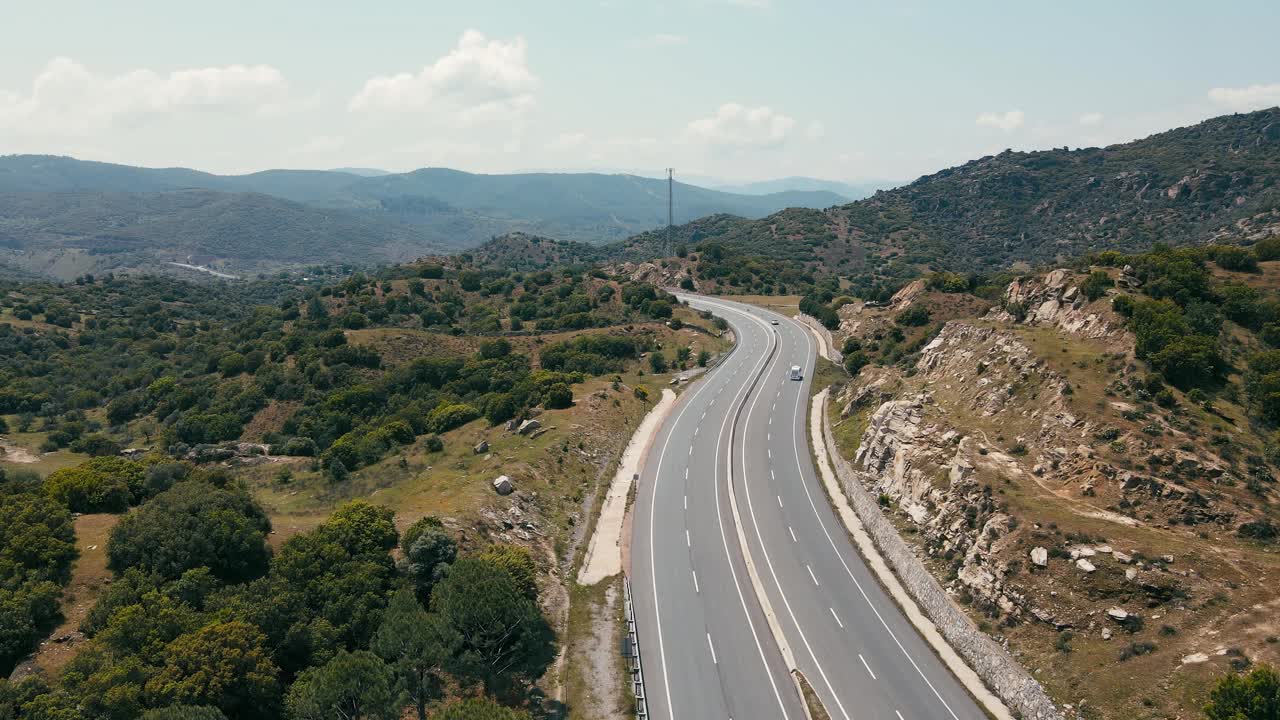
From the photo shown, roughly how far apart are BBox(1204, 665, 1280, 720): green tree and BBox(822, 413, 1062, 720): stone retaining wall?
19.9ft

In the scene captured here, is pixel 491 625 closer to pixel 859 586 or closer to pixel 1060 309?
pixel 859 586

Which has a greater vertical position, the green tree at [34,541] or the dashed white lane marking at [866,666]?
the green tree at [34,541]

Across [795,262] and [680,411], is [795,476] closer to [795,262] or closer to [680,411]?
[680,411]

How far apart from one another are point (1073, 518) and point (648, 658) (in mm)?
25137

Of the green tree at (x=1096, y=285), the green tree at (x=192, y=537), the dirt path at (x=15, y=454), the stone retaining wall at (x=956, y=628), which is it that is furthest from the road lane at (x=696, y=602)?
the dirt path at (x=15, y=454)

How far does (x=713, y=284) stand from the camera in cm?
14925

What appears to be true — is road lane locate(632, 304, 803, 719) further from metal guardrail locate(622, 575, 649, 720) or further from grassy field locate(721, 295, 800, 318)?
grassy field locate(721, 295, 800, 318)

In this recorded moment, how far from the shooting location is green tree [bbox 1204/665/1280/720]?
21.4 m

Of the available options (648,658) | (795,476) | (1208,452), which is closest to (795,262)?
(795,476)

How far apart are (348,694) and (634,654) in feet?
47.8

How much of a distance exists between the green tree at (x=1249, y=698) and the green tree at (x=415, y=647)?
29.9 metres

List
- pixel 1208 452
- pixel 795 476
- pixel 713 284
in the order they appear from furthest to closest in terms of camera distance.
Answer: pixel 713 284, pixel 795 476, pixel 1208 452

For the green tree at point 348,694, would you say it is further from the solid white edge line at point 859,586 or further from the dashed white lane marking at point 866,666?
the solid white edge line at point 859,586

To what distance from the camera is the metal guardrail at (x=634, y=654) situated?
2958cm
